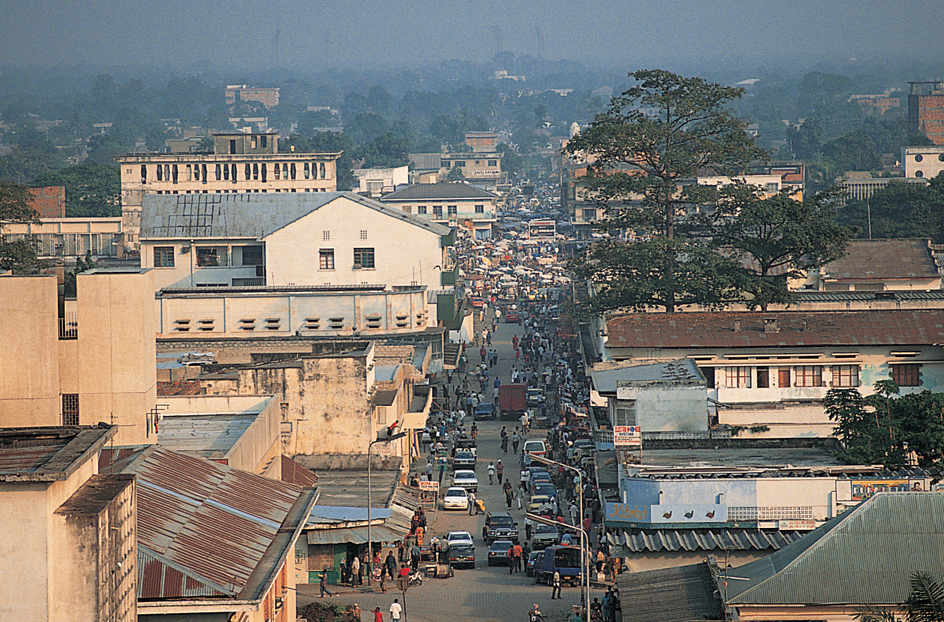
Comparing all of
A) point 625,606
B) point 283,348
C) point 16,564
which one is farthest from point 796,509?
point 283,348

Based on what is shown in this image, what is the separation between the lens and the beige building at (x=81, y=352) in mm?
27016

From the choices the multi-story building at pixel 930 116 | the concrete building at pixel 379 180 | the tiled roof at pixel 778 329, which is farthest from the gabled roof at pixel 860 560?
the multi-story building at pixel 930 116

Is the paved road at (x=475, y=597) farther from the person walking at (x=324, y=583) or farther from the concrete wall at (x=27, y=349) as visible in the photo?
the concrete wall at (x=27, y=349)

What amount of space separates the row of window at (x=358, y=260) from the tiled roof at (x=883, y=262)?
20086mm

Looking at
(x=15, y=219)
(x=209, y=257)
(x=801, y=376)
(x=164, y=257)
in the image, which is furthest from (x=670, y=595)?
(x=15, y=219)

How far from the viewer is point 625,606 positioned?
2486cm

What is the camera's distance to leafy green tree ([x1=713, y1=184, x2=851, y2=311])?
5128 cm

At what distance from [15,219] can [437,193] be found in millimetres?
61335

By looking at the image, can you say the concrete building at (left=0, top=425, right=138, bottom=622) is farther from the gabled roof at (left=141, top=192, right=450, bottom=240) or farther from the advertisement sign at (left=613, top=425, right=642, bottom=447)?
the gabled roof at (left=141, top=192, right=450, bottom=240)

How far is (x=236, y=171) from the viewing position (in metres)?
111

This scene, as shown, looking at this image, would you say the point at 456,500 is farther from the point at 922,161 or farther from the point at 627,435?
the point at 922,161

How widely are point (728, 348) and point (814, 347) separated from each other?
2.57m

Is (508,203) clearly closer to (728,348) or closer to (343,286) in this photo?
(343,286)

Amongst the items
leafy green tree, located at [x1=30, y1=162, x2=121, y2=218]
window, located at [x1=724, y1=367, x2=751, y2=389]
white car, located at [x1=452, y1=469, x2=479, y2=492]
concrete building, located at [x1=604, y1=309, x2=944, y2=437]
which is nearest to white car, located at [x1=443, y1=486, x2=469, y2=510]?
white car, located at [x1=452, y1=469, x2=479, y2=492]
